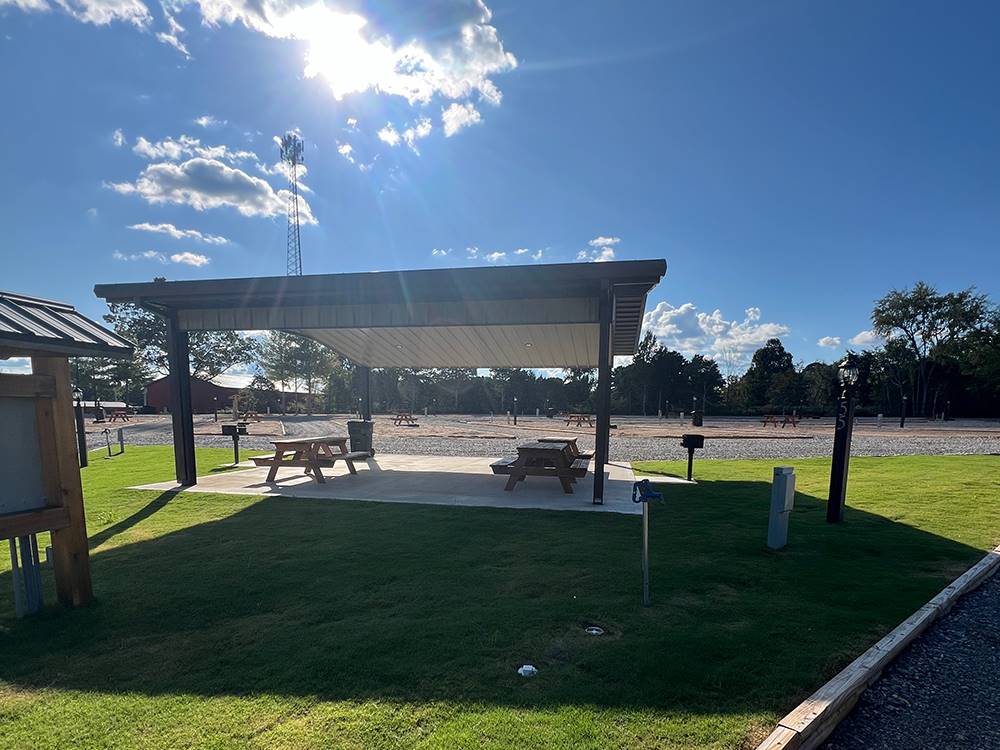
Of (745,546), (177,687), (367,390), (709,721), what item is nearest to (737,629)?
(709,721)

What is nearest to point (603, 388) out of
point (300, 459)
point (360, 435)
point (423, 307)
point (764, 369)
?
point (423, 307)

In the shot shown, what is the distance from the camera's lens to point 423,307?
9.30 meters

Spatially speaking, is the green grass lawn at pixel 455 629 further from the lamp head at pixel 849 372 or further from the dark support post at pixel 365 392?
the dark support post at pixel 365 392

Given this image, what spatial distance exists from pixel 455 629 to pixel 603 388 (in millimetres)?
5119

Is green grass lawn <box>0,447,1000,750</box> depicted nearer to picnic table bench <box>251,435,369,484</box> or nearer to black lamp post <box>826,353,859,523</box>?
black lamp post <box>826,353,859,523</box>

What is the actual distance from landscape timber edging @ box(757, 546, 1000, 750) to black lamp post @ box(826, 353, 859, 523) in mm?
2540

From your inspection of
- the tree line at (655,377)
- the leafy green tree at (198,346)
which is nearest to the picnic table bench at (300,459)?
the tree line at (655,377)

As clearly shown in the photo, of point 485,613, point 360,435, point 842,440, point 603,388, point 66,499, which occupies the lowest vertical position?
point 485,613

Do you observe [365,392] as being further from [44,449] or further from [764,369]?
[764,369]

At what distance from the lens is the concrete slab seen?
7609 millimetres

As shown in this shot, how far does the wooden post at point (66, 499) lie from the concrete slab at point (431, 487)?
417 cm

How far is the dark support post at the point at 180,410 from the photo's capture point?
8.95 metres

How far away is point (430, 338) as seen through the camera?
12.1 m

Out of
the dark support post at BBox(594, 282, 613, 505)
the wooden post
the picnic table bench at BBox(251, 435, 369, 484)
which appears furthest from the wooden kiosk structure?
the dark support post at BBox(594, 282, 613, 505)
